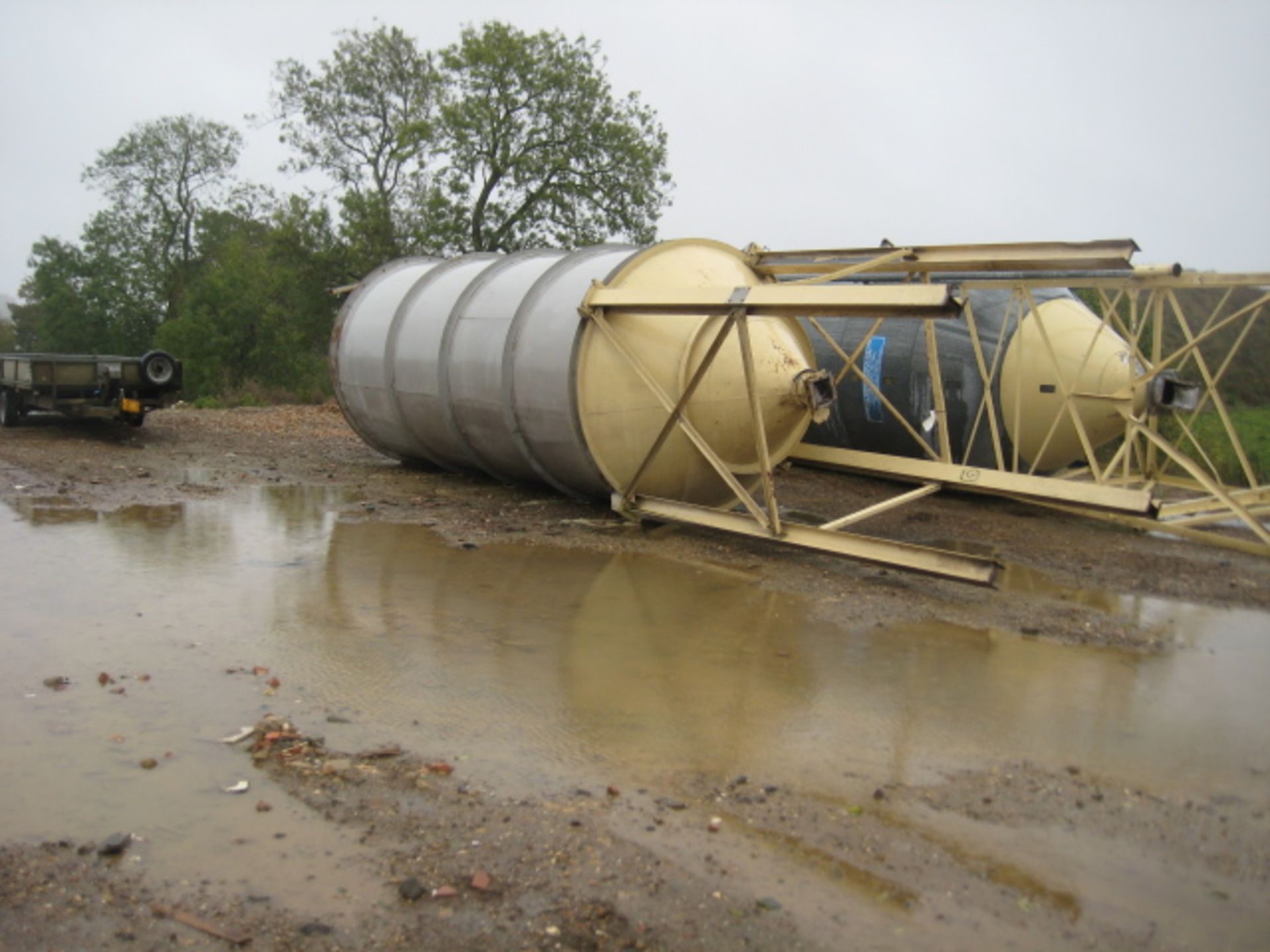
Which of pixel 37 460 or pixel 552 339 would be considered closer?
pixel 552 339

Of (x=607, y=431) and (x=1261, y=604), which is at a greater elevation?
(x=607, y=431)

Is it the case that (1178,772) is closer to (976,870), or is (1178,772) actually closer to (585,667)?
(976,870)

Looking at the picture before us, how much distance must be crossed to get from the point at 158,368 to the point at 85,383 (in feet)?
3.00

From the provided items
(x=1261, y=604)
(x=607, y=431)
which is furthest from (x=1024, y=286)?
(x=607, y=431)

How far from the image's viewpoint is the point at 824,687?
5.77m

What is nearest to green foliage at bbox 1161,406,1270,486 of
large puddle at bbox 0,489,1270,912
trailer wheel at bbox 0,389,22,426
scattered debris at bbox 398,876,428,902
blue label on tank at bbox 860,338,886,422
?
blue label on tank at bbox 860,338,886,422

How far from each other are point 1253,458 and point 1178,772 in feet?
52.1

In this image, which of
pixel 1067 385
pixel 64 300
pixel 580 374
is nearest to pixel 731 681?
pixel 580 374

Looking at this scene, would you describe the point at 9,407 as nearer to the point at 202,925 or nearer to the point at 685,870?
the point at 202,925

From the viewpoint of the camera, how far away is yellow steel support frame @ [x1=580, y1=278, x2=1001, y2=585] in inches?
291

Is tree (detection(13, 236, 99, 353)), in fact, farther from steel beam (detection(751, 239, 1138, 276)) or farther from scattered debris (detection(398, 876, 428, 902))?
Result: scattered debris (detection(398, 876, 428, 902))

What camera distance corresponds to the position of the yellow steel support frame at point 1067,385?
8.91 metres

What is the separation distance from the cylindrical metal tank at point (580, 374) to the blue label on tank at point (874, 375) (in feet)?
7.97

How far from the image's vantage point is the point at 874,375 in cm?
1306
